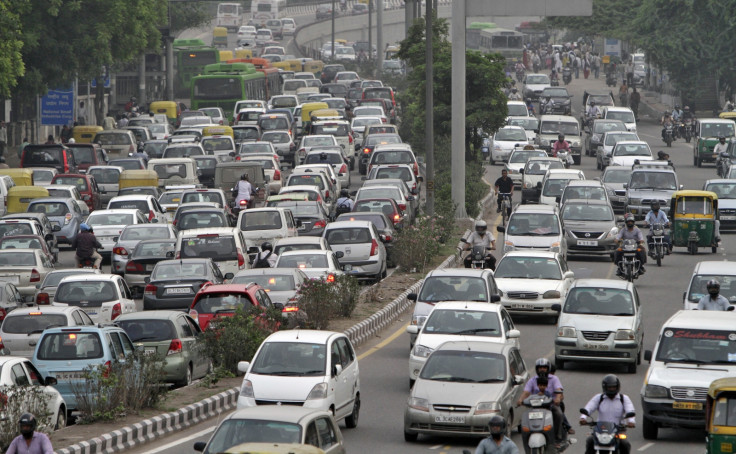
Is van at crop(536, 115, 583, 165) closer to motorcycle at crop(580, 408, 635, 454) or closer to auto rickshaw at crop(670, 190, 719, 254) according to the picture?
auto rickshaw at crop(670, 190, 719, 254)

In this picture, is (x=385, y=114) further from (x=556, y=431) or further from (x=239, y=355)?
(x=556, y=431)

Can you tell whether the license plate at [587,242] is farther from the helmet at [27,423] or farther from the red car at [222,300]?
the helmet at [27,423]

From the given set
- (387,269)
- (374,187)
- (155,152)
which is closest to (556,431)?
(387,269)

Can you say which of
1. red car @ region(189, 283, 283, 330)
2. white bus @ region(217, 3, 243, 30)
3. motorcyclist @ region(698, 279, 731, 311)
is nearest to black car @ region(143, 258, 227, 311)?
red car @ region(189, 283, 283, 330)

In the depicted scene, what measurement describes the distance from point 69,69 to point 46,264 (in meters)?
27.2

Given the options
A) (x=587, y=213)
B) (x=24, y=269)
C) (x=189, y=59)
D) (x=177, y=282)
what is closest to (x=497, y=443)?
(x=177, y=282)

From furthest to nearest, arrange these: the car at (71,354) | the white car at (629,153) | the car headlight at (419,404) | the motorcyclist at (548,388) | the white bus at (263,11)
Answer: the white bus at (263,11), the white car at (629,153), the car at (71,354), the car headlight at (419,404), the motorcyclist at (548,388)

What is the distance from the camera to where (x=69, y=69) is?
182 feet

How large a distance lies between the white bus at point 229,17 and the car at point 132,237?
12037cm

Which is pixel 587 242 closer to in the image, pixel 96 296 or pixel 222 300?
pixel 96 296

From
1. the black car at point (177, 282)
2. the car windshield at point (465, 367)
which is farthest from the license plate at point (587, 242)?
the car windshield at point (465, 367)

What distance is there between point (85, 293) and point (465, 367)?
965 centimetres

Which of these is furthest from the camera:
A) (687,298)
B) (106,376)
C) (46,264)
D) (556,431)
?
(46,264)

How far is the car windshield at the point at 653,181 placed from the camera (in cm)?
4312
